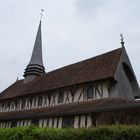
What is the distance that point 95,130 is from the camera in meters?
9.80

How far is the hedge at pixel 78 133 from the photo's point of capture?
896 cm

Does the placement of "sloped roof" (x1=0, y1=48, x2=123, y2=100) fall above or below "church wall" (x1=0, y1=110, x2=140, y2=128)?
above

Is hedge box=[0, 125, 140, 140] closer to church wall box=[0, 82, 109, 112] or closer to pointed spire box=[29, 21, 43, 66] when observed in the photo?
church wall box=[0, 82, 109, 112]

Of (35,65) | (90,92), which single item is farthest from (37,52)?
(90,92)

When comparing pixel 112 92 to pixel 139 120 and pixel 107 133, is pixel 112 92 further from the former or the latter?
pixel 107 133

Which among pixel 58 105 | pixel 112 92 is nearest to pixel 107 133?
pixel 112 92

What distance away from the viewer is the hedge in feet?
29.4

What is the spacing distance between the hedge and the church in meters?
3.63

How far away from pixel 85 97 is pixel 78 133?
8.10 m

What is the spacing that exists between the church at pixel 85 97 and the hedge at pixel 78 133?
3635mm

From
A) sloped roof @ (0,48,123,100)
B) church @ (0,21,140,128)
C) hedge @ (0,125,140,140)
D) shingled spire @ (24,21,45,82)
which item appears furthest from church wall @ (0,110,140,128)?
shingled spire @ (24,21,45,82)

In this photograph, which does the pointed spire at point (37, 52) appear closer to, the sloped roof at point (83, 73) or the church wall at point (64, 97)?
the sloped roof at point (83, 73)

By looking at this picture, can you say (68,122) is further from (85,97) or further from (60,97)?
(60,97)

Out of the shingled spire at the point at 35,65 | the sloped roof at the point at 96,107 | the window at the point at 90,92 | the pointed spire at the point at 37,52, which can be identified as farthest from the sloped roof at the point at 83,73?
the pointed spire at the point at 37,52
